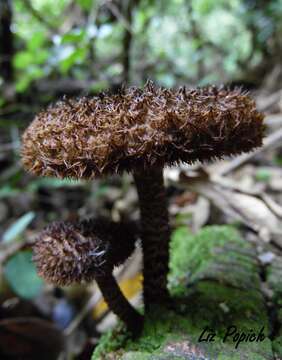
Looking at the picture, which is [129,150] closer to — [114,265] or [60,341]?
[114,265]

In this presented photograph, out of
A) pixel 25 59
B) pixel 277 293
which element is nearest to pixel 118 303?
pixel 277 293

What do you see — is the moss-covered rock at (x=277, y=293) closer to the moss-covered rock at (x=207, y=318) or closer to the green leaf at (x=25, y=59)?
the moss-covered rock at (x=207, y=318)

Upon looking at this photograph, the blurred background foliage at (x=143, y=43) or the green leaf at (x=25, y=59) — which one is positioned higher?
the blurred background foliage at (x=143, y=43)

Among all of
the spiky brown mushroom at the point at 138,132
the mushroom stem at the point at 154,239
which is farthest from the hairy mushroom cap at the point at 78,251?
the spiky brown mushroom at the point at 138,132

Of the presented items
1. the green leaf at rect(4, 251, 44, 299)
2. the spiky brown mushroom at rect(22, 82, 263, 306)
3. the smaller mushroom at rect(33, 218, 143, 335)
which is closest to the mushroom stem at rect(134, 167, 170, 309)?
the smaller mushroom at rect(33, 218, 143, 335)

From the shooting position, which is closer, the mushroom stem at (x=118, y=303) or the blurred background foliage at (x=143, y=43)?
the mushroom stem at (x=118, y=303)

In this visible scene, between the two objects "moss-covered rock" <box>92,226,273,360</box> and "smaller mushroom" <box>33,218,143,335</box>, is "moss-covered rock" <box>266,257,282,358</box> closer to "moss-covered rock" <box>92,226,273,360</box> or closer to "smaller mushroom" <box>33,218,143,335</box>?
"moss-covered rock" <box>92,226,273,360</box>
